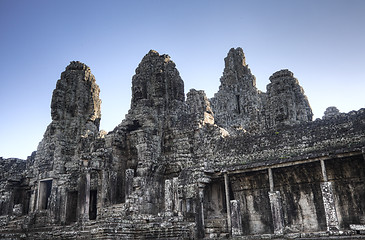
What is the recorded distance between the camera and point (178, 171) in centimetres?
2203

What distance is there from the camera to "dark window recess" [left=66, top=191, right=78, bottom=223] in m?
26.4

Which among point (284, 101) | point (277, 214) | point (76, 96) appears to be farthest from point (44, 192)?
point (284, 101)

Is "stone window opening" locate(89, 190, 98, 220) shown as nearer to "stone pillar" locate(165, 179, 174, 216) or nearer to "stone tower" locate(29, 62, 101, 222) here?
"stone tower" locate(29, 62, 101, 222)

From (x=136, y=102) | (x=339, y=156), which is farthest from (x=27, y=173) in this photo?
(x=339, y=156)

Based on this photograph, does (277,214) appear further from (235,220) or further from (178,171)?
(178,171)

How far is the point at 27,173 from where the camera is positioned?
98.3ft

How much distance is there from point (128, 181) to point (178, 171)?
295 cm

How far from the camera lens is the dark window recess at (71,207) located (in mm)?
26394

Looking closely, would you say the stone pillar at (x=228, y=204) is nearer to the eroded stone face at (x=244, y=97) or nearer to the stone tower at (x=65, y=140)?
the eroded stone face at (x=244, y=97)

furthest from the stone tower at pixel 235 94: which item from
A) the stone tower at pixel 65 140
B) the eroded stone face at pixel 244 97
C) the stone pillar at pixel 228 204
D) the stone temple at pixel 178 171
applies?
the stone pillar at pixel 228 204

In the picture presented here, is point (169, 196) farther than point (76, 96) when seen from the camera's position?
No

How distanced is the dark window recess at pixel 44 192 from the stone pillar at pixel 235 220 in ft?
50.9

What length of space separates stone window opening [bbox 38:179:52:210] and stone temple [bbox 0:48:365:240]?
0.24ft

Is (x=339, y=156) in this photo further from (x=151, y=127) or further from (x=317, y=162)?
(x=151, y=127)
